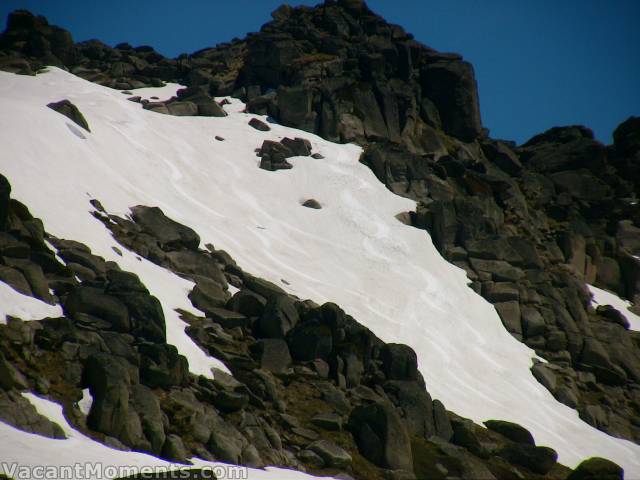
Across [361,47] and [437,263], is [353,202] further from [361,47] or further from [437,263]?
[361,47]

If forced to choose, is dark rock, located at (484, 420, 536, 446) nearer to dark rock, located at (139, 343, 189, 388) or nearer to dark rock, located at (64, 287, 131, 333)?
dark rock, located at (139, 343, 189, 388)

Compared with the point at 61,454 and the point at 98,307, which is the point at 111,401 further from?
the point at 98,307

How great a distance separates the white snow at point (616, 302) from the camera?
64500mm

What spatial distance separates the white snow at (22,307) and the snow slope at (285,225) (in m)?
5.62

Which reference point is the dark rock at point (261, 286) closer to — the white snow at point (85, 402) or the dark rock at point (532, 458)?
the dark rock at point (532, 458)

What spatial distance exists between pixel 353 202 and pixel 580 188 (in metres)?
36.6

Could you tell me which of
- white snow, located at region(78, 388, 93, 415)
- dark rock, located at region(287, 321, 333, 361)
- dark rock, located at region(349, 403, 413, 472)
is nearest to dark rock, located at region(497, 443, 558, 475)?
dark rock, located at region(349, 403, 413, 472)

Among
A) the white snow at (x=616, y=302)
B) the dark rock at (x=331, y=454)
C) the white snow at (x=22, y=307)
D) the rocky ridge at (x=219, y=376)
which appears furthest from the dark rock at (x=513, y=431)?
the white snow at (x=616, y=302)

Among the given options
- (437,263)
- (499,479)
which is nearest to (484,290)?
(437,263)

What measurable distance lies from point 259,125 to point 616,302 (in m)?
41.8

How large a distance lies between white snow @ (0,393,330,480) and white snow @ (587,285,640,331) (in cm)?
5374

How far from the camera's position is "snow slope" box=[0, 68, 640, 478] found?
3841cm

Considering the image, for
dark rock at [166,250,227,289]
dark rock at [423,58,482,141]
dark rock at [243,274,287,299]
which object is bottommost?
dark rock at [166,250,227,289]

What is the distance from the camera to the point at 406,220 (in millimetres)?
64312
